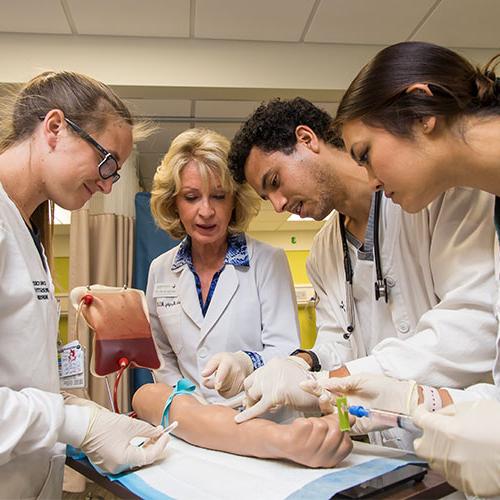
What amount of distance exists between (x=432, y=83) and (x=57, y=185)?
0.93 meters

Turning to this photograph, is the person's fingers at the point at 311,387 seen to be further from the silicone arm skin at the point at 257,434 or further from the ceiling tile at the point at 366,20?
the ceiling tile at the point at 366,20

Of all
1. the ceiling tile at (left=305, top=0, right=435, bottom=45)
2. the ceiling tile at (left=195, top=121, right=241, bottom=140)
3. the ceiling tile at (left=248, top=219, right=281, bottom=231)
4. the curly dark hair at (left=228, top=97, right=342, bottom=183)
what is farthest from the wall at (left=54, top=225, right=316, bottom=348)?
the curly dark hair at (left=228, top=97, right=342, bottom=183)

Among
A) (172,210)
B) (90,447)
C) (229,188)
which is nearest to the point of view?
(90,447)

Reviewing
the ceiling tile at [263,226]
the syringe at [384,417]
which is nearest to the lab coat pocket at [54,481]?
the syringe at [384,417]

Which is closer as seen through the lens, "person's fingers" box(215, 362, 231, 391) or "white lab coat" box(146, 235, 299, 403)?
"person's fingers" box(215, 362, 231, 391)

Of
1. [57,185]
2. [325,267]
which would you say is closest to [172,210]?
[325,267]

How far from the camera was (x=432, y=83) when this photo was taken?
1.10 m

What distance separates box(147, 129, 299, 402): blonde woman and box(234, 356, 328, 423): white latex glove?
443 millimetres

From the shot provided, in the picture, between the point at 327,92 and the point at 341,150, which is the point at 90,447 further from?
the point at 327,92

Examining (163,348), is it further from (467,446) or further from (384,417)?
(467,446)

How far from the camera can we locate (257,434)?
109 centimetres

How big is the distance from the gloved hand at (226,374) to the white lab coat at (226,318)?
281 millimetres

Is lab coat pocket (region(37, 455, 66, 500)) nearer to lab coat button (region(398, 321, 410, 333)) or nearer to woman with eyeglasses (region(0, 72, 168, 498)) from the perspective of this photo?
woman with eyeglasses (region(0, 72, 168, 498))

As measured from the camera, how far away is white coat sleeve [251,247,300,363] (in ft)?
5.97
